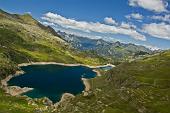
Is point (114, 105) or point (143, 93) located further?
point (143, 93)

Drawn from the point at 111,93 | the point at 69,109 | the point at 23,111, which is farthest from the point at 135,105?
the point at 23,111

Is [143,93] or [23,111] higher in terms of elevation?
[143,93]

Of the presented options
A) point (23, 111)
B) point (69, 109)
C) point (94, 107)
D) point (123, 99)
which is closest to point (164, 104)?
point (123, 99)

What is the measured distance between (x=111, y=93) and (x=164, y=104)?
27.4 metres

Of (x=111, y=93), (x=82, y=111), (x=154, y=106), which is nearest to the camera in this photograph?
(x=82, y=111)

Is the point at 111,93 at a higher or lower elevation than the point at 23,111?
higher

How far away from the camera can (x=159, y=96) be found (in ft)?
614

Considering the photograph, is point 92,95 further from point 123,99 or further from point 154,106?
point 154,106

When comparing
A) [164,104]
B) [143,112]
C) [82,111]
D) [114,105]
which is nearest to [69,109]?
[82,111]

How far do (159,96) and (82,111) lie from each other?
4974cm

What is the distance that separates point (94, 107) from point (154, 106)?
2970 centimetres

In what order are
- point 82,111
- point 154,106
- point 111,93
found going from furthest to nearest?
point 111,93 → point 154,106 → point 82,111

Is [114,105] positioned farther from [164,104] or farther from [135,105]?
[164,104]

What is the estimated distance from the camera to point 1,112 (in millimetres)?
178000
